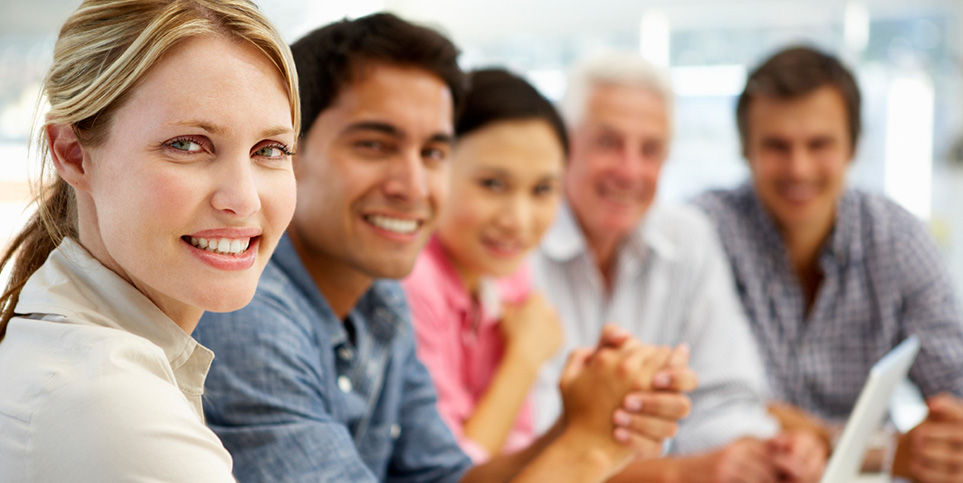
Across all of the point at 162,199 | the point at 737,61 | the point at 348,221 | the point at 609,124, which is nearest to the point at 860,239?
the point at 609,124

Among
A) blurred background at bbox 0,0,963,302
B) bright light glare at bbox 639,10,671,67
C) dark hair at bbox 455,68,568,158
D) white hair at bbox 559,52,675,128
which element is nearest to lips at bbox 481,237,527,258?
dark hair at bbox 455,68,568,158

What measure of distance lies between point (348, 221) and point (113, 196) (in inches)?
18.3

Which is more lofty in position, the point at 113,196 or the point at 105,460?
the point at 113,196

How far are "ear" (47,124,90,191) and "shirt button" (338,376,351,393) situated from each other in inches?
19.0

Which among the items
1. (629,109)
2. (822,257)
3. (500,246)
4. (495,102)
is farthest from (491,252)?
(822,257)

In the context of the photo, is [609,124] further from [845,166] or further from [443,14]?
[443,14]

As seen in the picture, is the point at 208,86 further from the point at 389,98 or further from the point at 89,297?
the point at 389,98

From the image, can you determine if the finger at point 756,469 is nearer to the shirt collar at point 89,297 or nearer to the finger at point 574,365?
the finger at point 574,365

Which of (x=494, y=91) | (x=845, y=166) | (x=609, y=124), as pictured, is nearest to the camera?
(x=494, y=91)

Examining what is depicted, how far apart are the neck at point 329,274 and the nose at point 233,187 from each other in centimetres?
45

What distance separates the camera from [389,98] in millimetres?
977

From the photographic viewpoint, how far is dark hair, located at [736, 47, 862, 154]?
6.28 feet

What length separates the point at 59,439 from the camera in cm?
47

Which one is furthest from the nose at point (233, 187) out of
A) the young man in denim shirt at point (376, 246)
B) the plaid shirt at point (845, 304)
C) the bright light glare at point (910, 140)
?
the bright light glare at point (910, 140)
